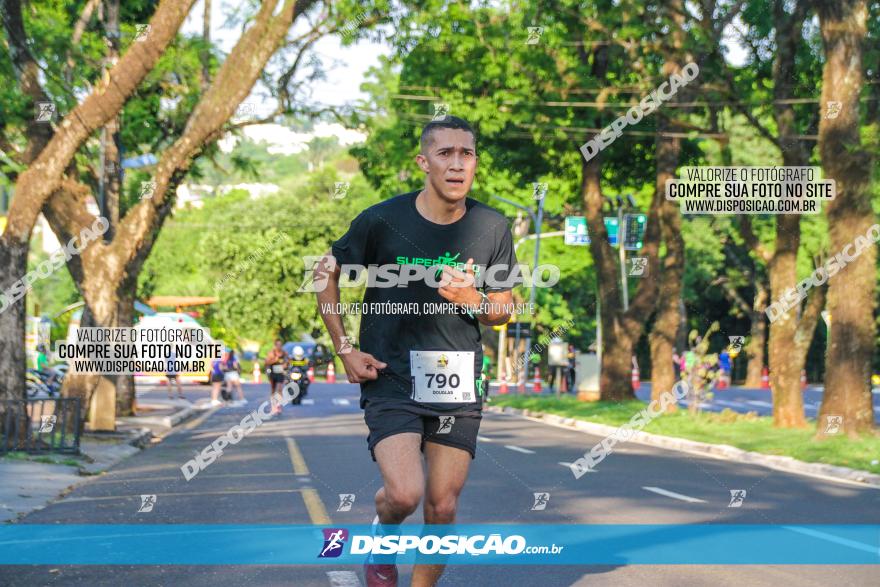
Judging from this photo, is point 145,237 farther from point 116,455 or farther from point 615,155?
point 615,155

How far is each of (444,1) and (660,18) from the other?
8.58 m

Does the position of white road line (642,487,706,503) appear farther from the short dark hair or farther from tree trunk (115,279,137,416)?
tree trunk (115,279,137,416)

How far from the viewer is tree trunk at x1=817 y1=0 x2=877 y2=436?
21.0 meters

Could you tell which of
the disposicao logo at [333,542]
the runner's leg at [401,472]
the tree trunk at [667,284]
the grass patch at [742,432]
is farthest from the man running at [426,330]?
the tree trunk at [667,284]

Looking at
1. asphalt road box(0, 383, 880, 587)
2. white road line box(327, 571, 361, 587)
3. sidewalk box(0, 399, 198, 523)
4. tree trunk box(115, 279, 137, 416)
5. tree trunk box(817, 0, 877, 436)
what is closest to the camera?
white road line box(327, 571, 361, 587)

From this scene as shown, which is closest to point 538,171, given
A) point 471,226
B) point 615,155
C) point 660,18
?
point 615,155

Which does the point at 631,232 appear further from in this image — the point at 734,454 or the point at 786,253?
the point at 734,454

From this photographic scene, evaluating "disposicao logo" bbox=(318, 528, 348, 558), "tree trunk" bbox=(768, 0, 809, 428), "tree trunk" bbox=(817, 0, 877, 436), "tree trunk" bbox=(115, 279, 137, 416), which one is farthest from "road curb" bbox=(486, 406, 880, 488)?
"tree trunk" bbox=(115, 279, 137, 416)

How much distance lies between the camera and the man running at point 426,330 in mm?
6188

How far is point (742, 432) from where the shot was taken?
970 inches

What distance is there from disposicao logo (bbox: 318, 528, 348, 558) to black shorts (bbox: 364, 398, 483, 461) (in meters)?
2.78

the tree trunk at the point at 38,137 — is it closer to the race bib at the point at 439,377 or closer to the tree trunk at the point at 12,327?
the tree trunk at the point at 12,327

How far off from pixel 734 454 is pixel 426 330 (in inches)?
628

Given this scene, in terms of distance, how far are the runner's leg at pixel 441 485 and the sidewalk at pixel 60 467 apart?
20.0ft
